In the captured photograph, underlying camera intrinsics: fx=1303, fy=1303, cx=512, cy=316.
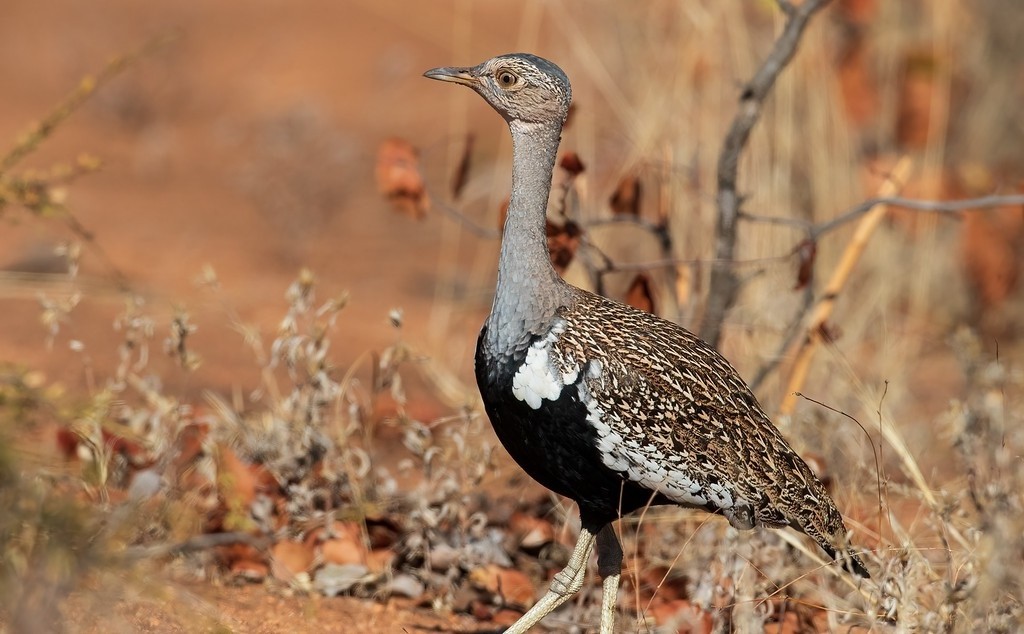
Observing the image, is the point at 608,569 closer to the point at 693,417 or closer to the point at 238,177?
the point at 693,417

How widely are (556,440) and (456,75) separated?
43.5 inches

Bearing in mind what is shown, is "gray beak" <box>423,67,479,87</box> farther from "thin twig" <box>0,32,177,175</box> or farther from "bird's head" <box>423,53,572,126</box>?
"thin twig" <box>0,32,177,175</box>

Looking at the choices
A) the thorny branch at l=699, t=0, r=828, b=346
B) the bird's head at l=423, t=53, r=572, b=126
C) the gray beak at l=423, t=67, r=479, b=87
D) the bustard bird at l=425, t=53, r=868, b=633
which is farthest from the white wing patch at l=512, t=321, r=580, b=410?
the thorny branch at l=699, t=0, r=828, b=346

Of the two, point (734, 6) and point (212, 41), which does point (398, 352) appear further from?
point (212, 41)

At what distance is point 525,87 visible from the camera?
3615 millimetres

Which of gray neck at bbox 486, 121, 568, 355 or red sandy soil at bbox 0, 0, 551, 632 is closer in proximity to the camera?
gray neck at bbox 486, 121, 568, 355

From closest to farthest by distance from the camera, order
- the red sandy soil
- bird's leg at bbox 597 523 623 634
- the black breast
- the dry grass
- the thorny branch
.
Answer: the dry grass → the black breast → bird's leg at bbox 597 523 623 634 → the thorny branch → the red sandy soil

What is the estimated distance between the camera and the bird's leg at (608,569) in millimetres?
3604

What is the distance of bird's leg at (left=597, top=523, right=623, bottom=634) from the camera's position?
3.60 m

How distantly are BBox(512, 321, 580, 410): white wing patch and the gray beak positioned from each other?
2.78ft

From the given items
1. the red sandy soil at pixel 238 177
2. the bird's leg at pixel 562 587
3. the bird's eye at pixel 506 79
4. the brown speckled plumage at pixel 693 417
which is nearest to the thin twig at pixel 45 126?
the red sandy soil at pixel 238 177

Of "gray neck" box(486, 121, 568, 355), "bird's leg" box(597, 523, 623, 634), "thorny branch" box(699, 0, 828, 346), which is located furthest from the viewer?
"thorny branch" box(699, 0, 828, 346)

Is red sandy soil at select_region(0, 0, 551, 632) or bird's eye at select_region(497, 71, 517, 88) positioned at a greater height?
bird's eye at select_region(497, 71, 517, 88)

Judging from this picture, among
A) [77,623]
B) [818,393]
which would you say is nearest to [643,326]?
[77,623]
